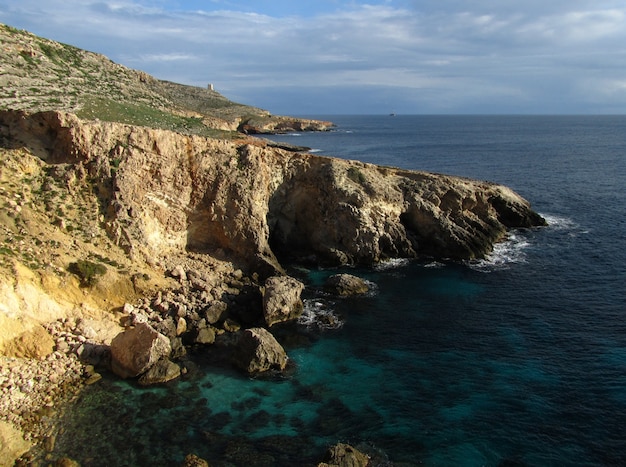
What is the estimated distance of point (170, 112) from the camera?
177 feet

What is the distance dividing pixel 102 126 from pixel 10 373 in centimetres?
1991

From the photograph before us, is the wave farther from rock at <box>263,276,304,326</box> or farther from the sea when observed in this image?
rock at <box>263,276,304,326</box>

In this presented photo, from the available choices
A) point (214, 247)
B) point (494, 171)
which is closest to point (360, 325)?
point (214, 247)

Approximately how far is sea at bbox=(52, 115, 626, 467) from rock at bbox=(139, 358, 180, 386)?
58 centimetres

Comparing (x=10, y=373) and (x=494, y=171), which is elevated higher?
(x=494, y=171)

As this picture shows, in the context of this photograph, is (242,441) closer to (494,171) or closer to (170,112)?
(170,112)

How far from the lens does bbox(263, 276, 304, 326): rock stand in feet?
107

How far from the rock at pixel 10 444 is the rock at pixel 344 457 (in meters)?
12.7

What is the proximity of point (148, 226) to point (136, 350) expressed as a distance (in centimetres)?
1293

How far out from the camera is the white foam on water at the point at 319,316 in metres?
32.5

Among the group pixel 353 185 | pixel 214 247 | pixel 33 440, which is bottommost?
pixel 33 440

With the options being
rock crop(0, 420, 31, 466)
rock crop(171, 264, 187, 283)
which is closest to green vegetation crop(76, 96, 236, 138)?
rock crop(171, 264, 187, 283)

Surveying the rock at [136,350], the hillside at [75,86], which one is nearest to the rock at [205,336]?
the rock at [136,350]

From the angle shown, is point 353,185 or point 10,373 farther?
point 353,185
